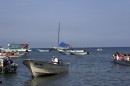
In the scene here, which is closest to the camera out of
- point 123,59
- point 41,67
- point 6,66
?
point 41,67

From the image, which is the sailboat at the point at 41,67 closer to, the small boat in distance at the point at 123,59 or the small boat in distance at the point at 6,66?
the small boat in distance at the point at 6,66

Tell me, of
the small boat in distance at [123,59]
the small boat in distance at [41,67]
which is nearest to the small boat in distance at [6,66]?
the small boat in distance at [41,67]

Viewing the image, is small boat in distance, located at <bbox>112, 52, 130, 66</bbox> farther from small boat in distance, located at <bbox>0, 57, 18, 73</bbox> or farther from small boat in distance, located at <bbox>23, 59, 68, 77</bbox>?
small boat in distance, located at <bbox>0, 57, 18, 73</bbox>

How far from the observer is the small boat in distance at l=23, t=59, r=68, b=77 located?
35.1 m

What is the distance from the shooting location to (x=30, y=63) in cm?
3488

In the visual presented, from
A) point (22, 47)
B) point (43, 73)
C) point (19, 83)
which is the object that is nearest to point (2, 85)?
point (19, 83)

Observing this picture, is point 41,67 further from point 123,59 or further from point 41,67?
point 123,59

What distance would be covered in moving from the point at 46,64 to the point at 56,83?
3759mm

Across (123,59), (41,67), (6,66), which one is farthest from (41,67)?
(123,59)

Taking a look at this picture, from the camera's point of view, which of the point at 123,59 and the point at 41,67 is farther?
the point at 123,59

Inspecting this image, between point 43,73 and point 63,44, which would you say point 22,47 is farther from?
point 43,73

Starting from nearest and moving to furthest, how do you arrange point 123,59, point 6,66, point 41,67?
point 41,67, point 6,66, point 123,59

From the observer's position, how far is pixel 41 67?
35781 mm

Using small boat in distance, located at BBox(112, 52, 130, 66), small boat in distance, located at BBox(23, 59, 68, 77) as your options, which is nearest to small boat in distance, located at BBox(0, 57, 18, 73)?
small boat in distance, located at BBox(23, 59, 68, 77)
